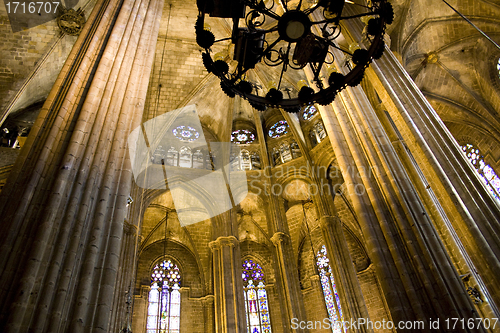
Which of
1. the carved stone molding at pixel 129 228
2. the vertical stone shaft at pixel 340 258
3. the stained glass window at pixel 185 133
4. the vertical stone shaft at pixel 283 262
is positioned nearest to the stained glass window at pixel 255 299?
the vertical stone shaft at pixel 283 262

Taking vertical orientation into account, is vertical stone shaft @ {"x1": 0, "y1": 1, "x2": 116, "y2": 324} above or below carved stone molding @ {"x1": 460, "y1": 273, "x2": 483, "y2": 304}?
above

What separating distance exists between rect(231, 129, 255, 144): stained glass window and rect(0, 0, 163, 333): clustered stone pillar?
11186 mm

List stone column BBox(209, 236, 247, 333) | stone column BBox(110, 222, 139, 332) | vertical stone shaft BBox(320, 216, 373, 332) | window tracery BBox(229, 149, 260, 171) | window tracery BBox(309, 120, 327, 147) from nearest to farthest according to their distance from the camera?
stone column BBox(110, 222, 139, 332), vertical stone shaft BBox(320, 216, 373, 332), stone column BBox(209, 236, 247, 333), window tracery BBox(309, 120, 327, 147), window tracery BBox(229, 149, 260, 171)

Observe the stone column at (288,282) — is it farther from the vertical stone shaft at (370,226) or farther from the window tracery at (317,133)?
the vertical stone shaft at (370,226)

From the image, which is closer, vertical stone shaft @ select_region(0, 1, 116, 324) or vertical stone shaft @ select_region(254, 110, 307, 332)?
vertical stone shaft @ select_region(0, 1, 116, 324)

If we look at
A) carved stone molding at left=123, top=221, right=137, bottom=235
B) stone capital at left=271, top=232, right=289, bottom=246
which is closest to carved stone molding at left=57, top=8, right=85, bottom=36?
carved stone molding at left=123, top=221, right=137, bottom=235

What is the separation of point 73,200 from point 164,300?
40.9 feet

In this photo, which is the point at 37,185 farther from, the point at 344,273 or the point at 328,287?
the point at 328,287

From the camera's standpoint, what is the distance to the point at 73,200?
4051 mm

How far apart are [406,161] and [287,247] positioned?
17.3 ft

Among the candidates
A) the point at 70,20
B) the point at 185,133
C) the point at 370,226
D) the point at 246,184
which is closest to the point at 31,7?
the point at 70,20

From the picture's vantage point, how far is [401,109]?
26.3ft

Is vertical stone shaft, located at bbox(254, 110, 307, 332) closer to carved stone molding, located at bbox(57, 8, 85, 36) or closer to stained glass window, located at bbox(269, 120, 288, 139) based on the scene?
stained glass window, located at bbox(269, 120, 288, 139)

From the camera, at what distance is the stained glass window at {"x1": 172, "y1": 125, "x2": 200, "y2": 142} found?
54.6ft
